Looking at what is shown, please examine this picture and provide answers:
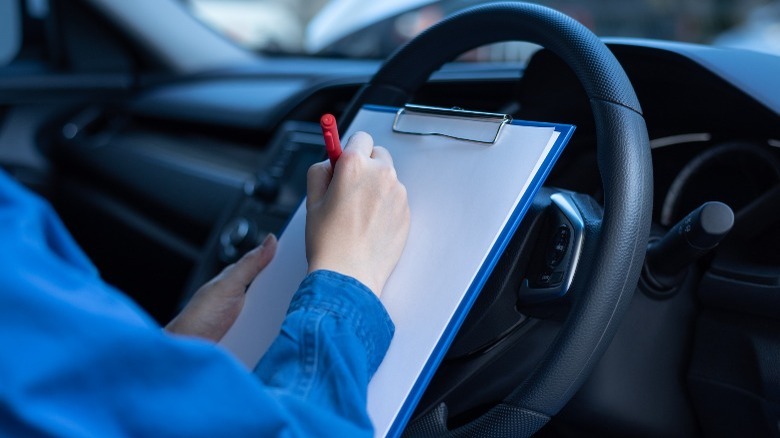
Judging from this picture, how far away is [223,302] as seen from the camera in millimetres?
904

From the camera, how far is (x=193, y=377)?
486 mm

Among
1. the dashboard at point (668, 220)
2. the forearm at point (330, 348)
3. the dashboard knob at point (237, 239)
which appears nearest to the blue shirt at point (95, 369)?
the forearm at point (330, 348)

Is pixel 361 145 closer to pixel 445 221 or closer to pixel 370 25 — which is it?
pixel 445 221

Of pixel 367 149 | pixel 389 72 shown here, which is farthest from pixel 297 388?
pixel 389 72

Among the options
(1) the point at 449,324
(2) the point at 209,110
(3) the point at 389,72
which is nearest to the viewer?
(1) the point at 449,324

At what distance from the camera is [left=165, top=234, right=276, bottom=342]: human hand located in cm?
90

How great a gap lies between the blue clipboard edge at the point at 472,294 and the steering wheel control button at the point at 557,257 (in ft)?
0.22

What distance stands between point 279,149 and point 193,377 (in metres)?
1.02

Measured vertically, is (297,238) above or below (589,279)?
above

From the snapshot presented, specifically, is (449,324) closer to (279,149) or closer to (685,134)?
(685,134)

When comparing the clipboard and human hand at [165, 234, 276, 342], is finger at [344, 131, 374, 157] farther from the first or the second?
human hand at [165, 234, 276, 342]

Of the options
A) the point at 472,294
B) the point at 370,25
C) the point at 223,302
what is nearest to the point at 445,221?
the point at 472,294

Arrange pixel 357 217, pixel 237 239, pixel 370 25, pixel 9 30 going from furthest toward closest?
pixel 9 30 → pixel 370 25 → pixel 237 239 → pixel 357 217

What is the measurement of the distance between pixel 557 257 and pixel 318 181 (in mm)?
228
